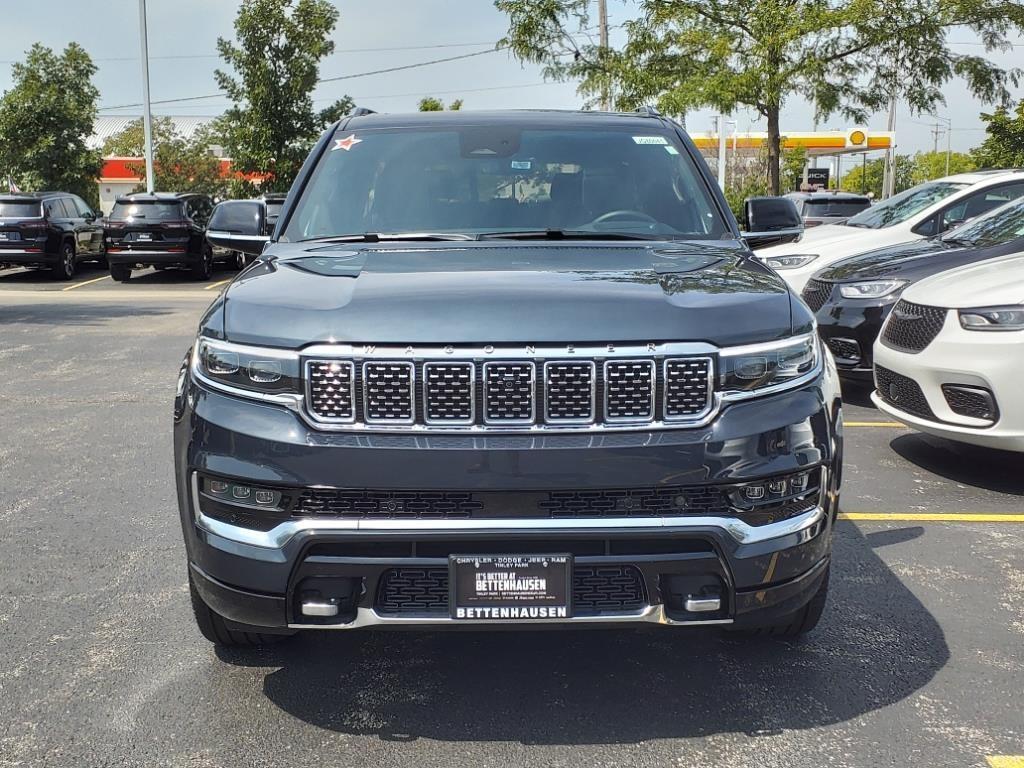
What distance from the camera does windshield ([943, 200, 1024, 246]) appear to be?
8180 millimetres

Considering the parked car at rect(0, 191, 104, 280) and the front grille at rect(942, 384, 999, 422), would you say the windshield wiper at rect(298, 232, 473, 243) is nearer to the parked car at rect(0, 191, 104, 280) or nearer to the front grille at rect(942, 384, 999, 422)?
the front grille at rect(942, 384, 999, 422)

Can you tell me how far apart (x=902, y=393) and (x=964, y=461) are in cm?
73

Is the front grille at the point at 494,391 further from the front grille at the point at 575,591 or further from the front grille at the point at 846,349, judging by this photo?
the front grille at the point at 846,349

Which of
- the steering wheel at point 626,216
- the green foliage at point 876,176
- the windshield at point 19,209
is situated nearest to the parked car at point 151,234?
the windshield at point 19,209

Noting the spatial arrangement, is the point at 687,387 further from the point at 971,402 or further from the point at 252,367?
the point at 971,402

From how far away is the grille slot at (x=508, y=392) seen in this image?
3016 mm

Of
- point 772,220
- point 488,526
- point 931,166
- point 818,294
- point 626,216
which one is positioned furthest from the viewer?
point 931,166

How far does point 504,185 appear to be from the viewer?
14.7ft

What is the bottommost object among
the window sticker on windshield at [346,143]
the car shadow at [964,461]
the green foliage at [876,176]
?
the car shadow at [964,461]

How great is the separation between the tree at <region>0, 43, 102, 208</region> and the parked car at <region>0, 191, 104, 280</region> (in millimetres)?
8987

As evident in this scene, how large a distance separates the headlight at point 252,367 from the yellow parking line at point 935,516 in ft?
11.3

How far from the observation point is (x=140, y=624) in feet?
13.7

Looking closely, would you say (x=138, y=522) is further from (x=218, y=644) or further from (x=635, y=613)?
(x=635, y=613)

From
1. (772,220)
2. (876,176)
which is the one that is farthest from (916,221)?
(876,176)
